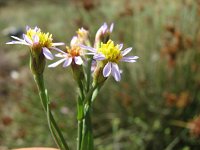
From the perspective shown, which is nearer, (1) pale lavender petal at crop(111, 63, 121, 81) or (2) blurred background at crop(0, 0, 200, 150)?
(1) pale lavender petal at crop(111, 63, 121, 81)

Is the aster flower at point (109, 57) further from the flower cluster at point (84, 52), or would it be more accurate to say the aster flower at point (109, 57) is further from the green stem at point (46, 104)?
the green stem at point (46, 104)

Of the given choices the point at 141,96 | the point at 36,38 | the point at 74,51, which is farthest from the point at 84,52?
the point at 141,96

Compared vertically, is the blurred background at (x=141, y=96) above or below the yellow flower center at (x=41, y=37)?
below

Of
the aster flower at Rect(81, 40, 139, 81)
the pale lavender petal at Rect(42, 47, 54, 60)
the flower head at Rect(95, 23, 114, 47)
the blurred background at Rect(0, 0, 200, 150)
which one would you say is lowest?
the blurred background at Rect(0, 0, 200, 150)

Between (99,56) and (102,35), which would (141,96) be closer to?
(102,35)

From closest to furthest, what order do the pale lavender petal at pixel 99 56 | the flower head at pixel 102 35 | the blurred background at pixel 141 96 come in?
1. the pale lavender petal at pixel 99 56
2. the flower head at pixel 102 35
3. the blurred background at pixel 141 96

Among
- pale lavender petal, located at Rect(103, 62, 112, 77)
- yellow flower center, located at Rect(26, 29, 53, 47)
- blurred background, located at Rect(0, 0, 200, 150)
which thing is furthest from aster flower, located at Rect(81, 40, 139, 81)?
blurred background, located at Rect(0, 0, 200, 150)

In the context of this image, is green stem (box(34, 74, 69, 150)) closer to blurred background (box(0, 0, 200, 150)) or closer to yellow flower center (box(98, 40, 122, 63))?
yellow flower center (box(98, 40, 122, 63))

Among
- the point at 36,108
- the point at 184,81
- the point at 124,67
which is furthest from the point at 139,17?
the point at 36,108

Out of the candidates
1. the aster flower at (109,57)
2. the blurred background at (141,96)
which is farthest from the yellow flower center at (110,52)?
the blurred background at (141,96)
